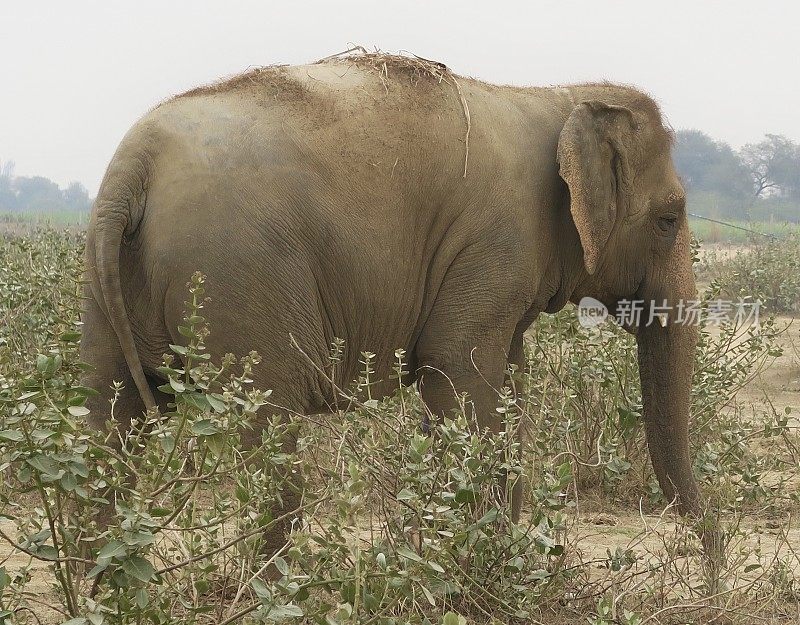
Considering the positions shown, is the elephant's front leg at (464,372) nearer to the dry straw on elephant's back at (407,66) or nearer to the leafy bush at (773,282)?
the dry straw on elephant's back at (407,66)

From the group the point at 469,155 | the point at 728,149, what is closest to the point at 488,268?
the point at 469,155

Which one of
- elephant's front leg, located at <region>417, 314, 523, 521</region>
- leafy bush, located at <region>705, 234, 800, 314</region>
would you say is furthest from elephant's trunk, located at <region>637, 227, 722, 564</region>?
leafy bush, located at <region>705, 234, 800, 314</region>

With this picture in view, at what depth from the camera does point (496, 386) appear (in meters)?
5.11

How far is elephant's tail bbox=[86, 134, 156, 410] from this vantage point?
442 cm

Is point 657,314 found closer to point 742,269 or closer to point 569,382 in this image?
point 569,382

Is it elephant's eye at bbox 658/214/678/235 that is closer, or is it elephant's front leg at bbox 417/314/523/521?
elephant's front leg at bbox 417/314/523/521

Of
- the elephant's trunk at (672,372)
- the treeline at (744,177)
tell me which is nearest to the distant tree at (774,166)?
the treeline at (744,177)

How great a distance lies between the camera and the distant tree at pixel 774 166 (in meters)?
69.1

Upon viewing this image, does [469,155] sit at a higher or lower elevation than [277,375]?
higher

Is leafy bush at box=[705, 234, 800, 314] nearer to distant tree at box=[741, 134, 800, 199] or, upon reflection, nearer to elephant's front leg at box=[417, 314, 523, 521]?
elephant's front leg at box=[417, 314, 523, 521]

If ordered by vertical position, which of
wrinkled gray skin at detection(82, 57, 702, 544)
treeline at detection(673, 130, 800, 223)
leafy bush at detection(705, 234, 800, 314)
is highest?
wrinkled gray skin at detection(82, 57, 702, 544)

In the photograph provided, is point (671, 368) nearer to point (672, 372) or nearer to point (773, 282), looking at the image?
point (672, 372)

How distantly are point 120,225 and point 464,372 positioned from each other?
1583mm

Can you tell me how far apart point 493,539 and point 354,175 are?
1694 millimetres
